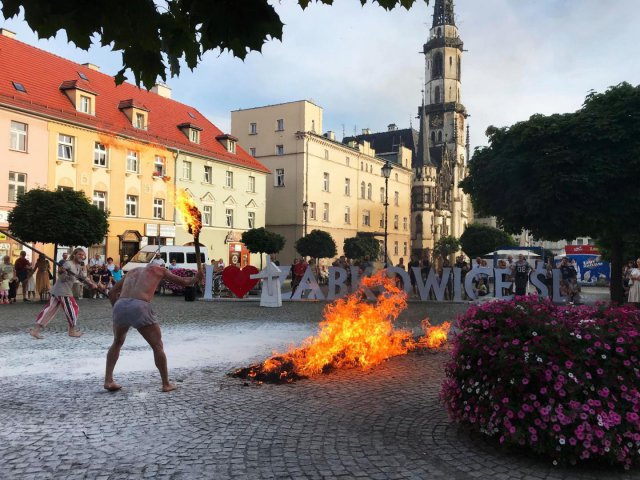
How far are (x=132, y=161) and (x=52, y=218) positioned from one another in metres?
14.3

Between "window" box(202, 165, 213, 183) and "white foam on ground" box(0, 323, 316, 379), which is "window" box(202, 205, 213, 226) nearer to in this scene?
"window" box(202, 165, 213, 183)

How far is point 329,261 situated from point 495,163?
3670cm

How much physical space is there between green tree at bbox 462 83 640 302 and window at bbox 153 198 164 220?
23.7 meters

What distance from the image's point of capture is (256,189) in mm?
46375

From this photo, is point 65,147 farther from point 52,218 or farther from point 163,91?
point 163,91

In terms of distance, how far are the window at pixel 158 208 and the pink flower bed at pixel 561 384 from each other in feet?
108

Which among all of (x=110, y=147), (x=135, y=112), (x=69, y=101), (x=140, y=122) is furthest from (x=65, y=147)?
(x=140, y=122)

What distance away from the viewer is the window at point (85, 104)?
102ft

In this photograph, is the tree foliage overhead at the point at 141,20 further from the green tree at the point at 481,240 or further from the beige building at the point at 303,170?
the green tree at the point at 481,240

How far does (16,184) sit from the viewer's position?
27.7 metres

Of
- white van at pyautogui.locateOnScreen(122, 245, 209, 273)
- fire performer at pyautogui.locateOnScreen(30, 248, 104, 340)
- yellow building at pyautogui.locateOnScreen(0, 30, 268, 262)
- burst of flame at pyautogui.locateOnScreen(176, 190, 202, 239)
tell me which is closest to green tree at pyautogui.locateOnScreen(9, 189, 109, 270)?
yellow building at pyautogui.locateOnScreen(0, 30, 268, 262)

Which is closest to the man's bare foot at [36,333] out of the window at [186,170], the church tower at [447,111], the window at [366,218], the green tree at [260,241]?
the green tree at [260,241]

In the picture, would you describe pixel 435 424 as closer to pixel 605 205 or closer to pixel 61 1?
pixel 61 1

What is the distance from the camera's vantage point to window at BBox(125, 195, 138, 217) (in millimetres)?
33156
